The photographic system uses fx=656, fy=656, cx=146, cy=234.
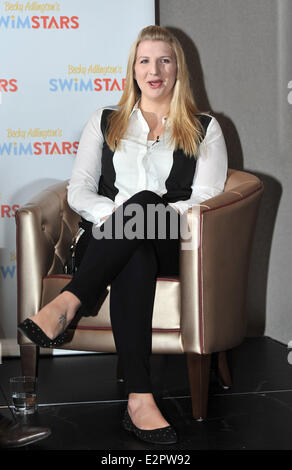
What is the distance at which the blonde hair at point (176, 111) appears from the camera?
2.51 metres

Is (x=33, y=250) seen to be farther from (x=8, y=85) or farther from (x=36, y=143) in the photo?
(x=8, y=85)

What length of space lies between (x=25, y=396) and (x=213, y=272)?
767 millimetres

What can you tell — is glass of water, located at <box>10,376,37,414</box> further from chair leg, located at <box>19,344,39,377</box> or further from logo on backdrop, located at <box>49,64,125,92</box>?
logo on backdrop, located at <box>49,64,125,92</box>

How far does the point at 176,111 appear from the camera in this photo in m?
2.58

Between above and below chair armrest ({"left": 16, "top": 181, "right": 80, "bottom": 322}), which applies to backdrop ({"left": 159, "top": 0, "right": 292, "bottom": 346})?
above

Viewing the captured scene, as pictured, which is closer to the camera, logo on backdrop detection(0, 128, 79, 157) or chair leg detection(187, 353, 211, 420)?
chair leg detection(187, 353, 211, 420)

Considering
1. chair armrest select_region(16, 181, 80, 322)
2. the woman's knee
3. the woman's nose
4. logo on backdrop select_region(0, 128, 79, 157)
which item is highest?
the woman's nose

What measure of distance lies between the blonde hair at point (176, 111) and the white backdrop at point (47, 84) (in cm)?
47

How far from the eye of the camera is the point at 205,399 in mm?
2152

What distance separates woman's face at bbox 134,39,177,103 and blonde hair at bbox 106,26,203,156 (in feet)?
0.07

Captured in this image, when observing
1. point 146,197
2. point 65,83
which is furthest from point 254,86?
point 146,197

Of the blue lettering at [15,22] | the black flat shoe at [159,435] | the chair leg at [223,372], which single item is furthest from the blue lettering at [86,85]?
the black flat shoe at [159,435]

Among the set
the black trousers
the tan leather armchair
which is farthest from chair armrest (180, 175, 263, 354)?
the black trousers

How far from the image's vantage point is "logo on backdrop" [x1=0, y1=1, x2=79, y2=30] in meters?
3.00
